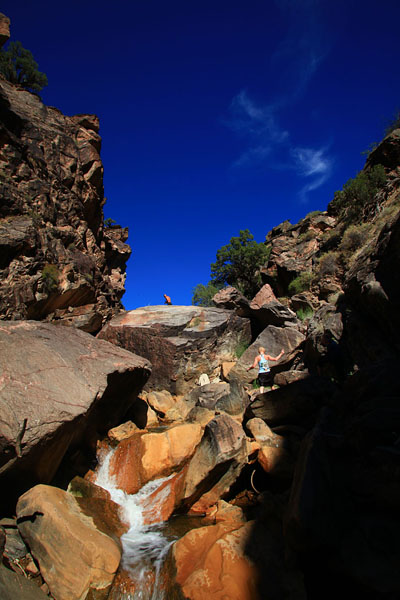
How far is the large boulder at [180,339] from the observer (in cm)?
1097

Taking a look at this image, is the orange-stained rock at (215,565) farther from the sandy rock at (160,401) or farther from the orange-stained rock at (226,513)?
the sandy rock at (160,401)

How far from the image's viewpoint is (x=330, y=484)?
310 centimetres

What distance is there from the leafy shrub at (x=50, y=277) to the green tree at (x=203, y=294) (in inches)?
911

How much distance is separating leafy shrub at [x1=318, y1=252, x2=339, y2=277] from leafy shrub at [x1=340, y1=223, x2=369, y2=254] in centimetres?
61

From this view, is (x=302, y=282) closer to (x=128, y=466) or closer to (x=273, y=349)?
(x=273, y=349)

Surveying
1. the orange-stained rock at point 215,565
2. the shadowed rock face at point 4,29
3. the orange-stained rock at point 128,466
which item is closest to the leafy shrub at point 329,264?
the orange-stained rock at point 128,466

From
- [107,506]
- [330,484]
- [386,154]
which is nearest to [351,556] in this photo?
[330,484]

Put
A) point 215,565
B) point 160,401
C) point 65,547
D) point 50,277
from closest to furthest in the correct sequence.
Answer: point 215,565 → point 65,547 → point 160,401 → point 50,277

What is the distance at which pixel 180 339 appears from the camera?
1149 cm

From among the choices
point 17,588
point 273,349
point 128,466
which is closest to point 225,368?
point 273,349

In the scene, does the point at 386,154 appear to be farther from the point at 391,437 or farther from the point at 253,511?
the point at 253,511

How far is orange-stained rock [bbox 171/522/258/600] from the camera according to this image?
9.45 ft

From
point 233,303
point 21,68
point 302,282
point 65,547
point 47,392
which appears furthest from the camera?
point 21,68

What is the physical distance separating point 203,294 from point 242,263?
516 inches
